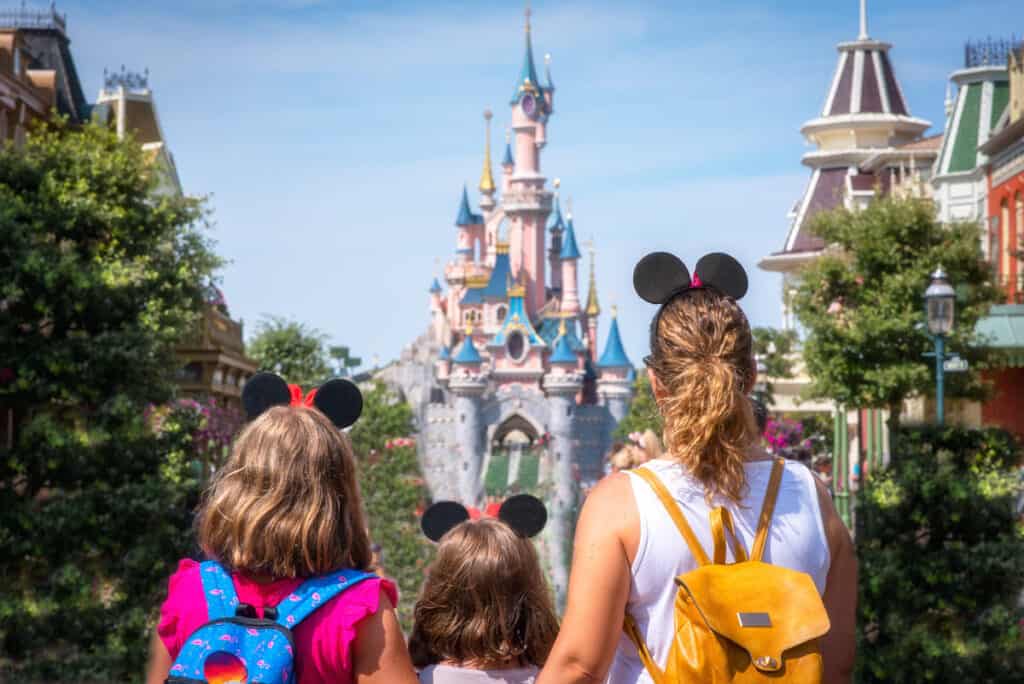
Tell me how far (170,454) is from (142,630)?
7.49ft

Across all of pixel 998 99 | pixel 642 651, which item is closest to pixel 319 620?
pixel 642 651

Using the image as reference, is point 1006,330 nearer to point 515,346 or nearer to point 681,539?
point 681,539

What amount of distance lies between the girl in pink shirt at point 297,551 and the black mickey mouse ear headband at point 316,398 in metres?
0.66

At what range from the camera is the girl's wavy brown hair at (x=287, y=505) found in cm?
377

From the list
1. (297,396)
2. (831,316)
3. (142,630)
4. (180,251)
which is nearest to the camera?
(297,396)

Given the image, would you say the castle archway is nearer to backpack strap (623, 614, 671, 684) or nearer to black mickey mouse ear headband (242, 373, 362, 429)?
black mickey mouse ear headband (242, 373, 362, 429)

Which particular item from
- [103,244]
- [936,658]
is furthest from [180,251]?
[936,658]

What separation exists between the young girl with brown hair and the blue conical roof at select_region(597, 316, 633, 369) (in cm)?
10469

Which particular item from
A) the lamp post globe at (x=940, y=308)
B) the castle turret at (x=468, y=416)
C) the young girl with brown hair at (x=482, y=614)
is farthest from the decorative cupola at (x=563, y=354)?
the young girl with brown hair at (x=482, y=614)

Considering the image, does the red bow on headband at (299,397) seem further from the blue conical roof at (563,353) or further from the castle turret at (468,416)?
the blue conical roof at (563,353)

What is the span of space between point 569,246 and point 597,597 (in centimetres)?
11210

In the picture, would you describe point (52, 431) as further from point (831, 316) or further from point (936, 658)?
point (831, 316)

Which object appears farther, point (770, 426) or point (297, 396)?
point (770, 426)

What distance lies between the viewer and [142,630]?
16.9m
